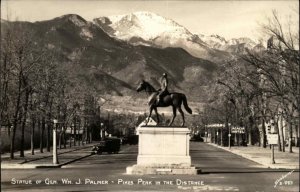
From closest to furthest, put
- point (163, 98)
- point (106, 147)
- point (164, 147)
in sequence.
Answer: point (163, 98) → point (164, 147) → point (106, 147)

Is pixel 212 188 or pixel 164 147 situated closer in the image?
pixel 212 188

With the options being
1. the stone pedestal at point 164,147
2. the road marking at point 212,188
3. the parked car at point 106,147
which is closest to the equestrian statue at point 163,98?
the stone pedestal at point 164,147

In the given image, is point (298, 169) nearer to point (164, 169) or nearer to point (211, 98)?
point (164, 169)

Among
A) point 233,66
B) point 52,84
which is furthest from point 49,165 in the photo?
point 233,66

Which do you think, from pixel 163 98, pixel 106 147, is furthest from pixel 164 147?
pixel 106 147

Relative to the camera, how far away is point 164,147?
3203 cm

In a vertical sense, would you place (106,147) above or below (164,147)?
below

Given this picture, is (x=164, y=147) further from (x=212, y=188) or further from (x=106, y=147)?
(x=106, y=147)


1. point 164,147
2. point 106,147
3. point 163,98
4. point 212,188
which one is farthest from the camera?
point 106,147

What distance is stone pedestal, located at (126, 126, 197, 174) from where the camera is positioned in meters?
→ 31.8

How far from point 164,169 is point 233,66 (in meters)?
54.6

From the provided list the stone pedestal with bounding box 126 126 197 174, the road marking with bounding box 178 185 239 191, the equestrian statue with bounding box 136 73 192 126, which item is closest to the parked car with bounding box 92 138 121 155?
the stone pedestal with bounding box 126 126 197 174

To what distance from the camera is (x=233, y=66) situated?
277ft

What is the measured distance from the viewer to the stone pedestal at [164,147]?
31.8 metres
